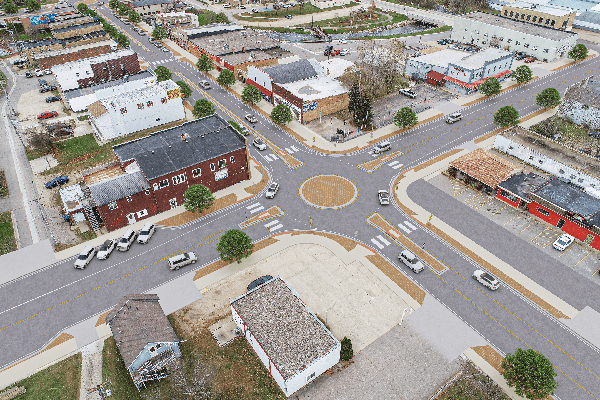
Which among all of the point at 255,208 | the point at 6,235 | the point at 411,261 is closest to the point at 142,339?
the point at 255,208

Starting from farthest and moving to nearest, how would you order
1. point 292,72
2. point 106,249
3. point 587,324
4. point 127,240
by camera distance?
point 292,72 < point 127,240 < point 106,249 < point 587,324

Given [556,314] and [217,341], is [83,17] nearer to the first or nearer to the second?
[217,341]

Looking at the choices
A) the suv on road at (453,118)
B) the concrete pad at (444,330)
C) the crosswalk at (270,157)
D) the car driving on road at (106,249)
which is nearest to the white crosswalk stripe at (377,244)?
the concrete pad at (444,330)

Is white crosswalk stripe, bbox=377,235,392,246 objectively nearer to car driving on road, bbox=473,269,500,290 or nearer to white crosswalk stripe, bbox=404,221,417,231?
white crosswalk stripe, bbox=404,221,417,231

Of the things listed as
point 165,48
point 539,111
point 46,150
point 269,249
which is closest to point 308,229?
point 269,249

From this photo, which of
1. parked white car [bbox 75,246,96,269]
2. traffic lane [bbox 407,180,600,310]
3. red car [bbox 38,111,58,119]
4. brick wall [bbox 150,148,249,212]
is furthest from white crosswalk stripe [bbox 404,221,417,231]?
red car [bbox 38,111,58,119]

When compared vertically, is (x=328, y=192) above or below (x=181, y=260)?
above

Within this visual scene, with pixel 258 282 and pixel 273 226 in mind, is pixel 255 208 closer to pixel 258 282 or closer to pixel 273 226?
pixel 273 226
